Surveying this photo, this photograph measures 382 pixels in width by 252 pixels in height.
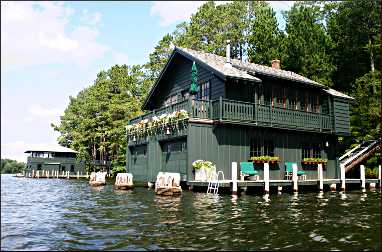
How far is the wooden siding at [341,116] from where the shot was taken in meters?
26.0

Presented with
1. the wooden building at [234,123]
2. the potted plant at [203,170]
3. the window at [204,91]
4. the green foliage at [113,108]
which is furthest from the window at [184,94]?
the green foliage at [113,108]

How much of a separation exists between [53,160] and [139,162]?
34.6 m

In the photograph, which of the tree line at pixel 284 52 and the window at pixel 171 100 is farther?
the tree line at pixel 284 52

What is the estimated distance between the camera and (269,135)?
2298cm

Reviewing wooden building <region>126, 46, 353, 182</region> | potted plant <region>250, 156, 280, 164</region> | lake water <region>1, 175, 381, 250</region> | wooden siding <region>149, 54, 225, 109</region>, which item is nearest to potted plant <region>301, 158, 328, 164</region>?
wooden building <region>126, 46, 353, 182</region>

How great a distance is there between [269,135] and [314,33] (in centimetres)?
1940

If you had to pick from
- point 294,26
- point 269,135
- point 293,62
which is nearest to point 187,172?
point 269,135

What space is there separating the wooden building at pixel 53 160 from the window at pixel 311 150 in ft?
128

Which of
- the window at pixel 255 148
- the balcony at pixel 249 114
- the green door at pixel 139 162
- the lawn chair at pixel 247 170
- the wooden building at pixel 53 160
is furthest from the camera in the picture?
the wooden building at pixel 53 160

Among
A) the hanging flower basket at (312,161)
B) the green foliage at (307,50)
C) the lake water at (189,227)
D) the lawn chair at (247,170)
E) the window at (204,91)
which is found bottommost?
the lake water at (189,227)

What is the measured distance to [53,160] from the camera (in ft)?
185

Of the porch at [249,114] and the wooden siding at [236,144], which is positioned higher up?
the porch at [249,114]

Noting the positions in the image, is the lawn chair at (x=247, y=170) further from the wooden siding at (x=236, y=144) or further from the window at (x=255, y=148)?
the window at (x=255, y=148)

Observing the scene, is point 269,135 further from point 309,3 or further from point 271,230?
point 309,3
